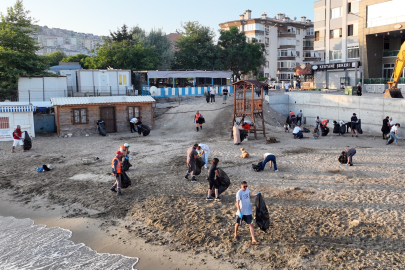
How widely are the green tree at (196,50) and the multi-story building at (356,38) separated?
14.3m

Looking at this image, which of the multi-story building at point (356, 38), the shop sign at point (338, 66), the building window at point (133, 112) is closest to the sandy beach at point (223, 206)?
the building window at point (133, 112)

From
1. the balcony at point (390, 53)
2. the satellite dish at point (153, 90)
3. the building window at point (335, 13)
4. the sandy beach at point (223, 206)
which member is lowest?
the sandy beach at point (223, 206)

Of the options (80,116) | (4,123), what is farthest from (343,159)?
(4,123)

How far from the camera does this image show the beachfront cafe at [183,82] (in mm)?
38125

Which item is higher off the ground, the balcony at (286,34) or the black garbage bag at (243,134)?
the balcony at (286,34)

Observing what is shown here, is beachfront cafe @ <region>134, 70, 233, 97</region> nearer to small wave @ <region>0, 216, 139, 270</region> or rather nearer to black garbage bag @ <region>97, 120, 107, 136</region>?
black garbage bag @ <region>97, 120, 107, 136</region>

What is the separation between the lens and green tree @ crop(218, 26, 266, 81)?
5193 centimetres

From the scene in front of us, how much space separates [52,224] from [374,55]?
42.1 metres

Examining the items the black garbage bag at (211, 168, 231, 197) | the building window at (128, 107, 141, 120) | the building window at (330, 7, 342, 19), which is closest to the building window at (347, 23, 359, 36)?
the building window at (330, 7, 342, 19)

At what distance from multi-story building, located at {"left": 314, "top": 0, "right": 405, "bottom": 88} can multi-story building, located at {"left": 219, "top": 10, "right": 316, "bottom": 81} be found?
22203 mm

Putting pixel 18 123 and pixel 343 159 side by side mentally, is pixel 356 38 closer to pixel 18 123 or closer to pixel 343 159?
pixel 343 159

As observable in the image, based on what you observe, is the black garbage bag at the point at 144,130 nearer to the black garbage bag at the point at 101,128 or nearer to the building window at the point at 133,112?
the black garbage bag at the point at 101,128

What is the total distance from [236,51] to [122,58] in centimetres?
1749

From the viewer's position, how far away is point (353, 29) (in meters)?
45.5
